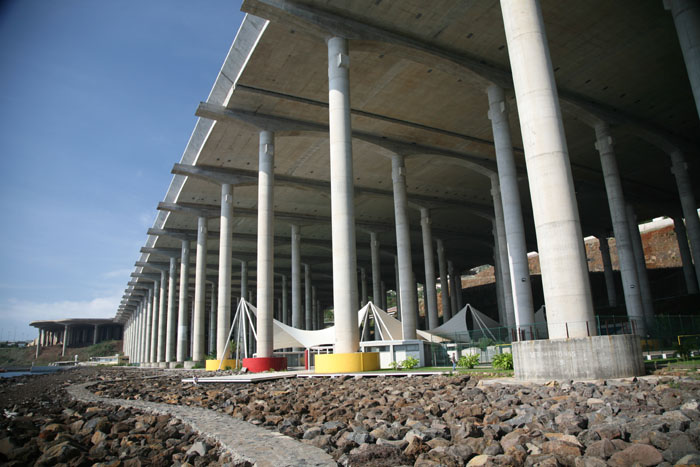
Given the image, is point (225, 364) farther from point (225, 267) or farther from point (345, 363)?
point (345, 363)

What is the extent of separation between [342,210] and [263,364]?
12.8m

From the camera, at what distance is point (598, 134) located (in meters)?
32.1

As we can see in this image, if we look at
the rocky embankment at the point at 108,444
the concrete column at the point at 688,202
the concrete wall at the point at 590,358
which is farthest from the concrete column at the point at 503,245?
the rocky embankment at the point at 108,444

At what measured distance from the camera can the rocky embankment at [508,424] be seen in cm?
480

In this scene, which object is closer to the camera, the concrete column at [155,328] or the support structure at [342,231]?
the support structure at [342,231]

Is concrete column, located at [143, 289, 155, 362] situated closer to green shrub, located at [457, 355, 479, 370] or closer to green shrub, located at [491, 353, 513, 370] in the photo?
green shrub, located at [457, 355, 479, 370]

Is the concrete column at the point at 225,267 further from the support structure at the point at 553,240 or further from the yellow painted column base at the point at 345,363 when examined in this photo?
the support structure at the point at 553,240

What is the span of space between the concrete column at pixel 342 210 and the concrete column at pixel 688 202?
27.0 metres

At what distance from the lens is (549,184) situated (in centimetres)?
1248

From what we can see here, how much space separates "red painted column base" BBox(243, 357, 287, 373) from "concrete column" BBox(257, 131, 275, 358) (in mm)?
1059

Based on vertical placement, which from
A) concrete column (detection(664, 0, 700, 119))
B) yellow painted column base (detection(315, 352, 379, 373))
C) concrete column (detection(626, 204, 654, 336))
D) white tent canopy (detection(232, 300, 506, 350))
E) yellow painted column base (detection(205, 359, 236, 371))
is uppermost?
concrete column (detection(664, 0, 700, 119))

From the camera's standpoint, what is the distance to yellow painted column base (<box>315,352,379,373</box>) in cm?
1995

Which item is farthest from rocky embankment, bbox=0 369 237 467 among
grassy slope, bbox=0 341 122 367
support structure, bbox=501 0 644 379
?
grassy slope, bbox=0 341 122 367

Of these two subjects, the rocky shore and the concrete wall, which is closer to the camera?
the rocky shore
